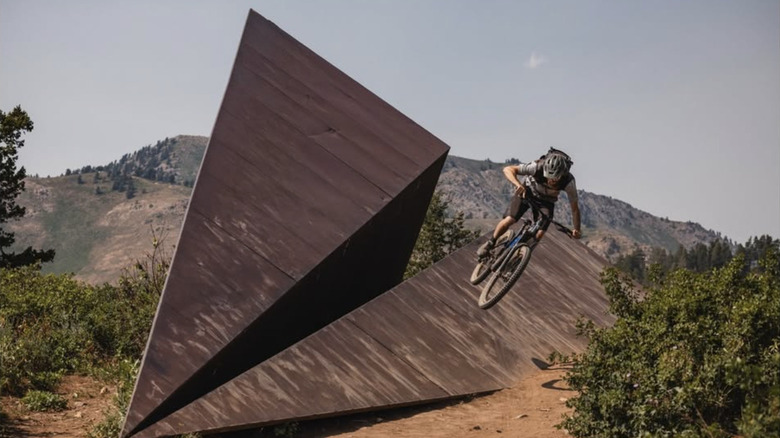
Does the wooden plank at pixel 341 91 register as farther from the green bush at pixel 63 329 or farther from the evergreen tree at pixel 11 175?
the evergreen tree at pixel 11 175

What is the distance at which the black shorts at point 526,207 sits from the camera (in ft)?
30.3

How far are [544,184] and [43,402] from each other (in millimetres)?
6857

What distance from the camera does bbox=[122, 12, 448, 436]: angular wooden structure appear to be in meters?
7.71

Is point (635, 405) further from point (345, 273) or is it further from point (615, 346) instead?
point (345, 273)

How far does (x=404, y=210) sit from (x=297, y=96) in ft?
8.08

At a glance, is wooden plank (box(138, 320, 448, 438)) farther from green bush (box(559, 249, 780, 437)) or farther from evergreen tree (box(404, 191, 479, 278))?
evergreen tree (box(404, 191, 479, 278))

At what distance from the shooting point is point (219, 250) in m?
8.41

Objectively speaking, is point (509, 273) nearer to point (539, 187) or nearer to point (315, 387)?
point (539, 187)

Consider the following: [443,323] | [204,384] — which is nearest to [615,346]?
[443,323]

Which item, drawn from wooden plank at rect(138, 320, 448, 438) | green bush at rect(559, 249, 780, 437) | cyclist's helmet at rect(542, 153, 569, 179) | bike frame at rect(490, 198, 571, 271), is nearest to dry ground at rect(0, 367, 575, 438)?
wooden plank at rect(138, 320, 448, 438)

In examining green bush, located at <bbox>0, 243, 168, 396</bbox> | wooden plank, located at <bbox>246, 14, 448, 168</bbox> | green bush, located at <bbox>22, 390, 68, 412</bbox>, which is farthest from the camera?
wooden plank, located at <bbox>246, 14, 448, 168</bbox>

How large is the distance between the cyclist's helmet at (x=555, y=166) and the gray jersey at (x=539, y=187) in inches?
10.8

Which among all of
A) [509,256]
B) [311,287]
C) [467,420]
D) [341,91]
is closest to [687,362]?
[467,420]

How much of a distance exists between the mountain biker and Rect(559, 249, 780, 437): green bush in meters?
1.59
